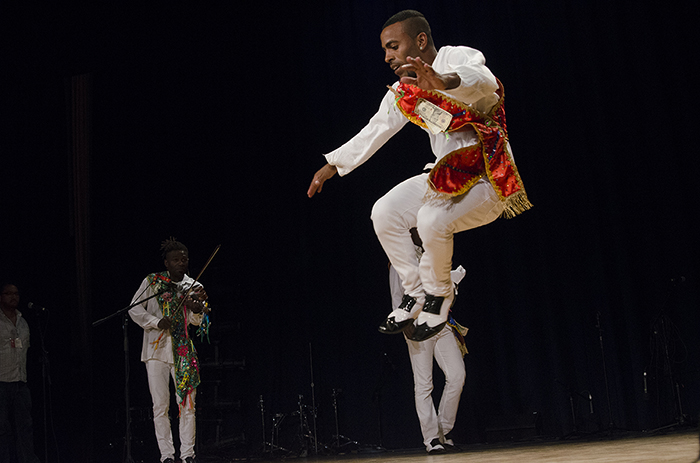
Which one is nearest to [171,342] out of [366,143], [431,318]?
[366,143]

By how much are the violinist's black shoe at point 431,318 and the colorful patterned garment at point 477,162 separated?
1.44ft

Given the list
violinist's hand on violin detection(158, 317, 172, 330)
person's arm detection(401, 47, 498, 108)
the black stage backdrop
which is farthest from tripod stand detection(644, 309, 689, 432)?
violinist's hand on violin detection(158, 317, 172, 330)

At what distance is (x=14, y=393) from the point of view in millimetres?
5043

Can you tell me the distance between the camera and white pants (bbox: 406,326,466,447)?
175 inches

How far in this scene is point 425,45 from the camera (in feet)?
8.13

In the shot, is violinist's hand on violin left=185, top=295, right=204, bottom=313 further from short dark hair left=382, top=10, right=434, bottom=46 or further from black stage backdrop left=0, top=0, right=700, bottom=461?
short dark hair left=382, top=10, right=434, bottom=46

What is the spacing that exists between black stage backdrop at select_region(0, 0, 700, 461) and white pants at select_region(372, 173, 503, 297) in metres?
3.10

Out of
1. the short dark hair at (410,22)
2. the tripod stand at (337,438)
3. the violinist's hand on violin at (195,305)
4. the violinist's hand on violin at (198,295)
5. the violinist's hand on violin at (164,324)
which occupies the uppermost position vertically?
the short dark hair at (410,22)

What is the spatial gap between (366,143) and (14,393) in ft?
13.3

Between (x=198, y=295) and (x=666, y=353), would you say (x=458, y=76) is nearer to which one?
(x=198, y=295)

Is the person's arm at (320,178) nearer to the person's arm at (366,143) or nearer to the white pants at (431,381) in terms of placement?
the person's arm at (366,143)

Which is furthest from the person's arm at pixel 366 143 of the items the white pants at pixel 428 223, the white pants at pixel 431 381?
the white pants at pixel 431 381

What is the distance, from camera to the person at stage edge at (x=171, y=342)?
15.6 ft

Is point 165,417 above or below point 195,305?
below
